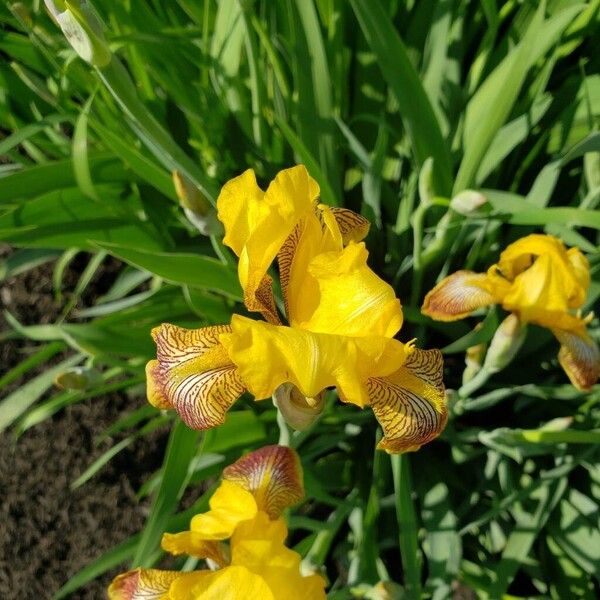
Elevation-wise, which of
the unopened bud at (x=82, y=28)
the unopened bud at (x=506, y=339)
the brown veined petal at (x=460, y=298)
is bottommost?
the unopened bud at (x=506, y=339)

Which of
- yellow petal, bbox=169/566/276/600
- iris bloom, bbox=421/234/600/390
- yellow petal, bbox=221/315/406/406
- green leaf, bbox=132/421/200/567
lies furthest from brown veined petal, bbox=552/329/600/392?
green leaf, bbox=132/421/200/567

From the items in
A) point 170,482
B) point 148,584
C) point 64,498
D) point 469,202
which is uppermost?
point 469,202

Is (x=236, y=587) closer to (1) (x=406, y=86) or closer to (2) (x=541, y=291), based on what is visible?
(2) (x=541, y=291)

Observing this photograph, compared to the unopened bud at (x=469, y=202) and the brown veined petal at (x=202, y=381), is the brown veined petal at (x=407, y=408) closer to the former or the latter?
the brown veined petal at (x=202, y=381)

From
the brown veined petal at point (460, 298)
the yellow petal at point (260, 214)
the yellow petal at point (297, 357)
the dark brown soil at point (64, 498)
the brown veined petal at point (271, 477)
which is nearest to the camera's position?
the yellow petal at point (297, 357)

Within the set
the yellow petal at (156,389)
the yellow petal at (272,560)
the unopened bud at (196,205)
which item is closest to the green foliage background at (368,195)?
the unopened bud at (196,205)

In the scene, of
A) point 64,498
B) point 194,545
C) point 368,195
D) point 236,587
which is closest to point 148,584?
point 194,545

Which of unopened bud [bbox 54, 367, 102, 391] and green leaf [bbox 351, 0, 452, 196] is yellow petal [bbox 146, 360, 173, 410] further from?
green leaf [bbox 351, 0, 452, 196]
